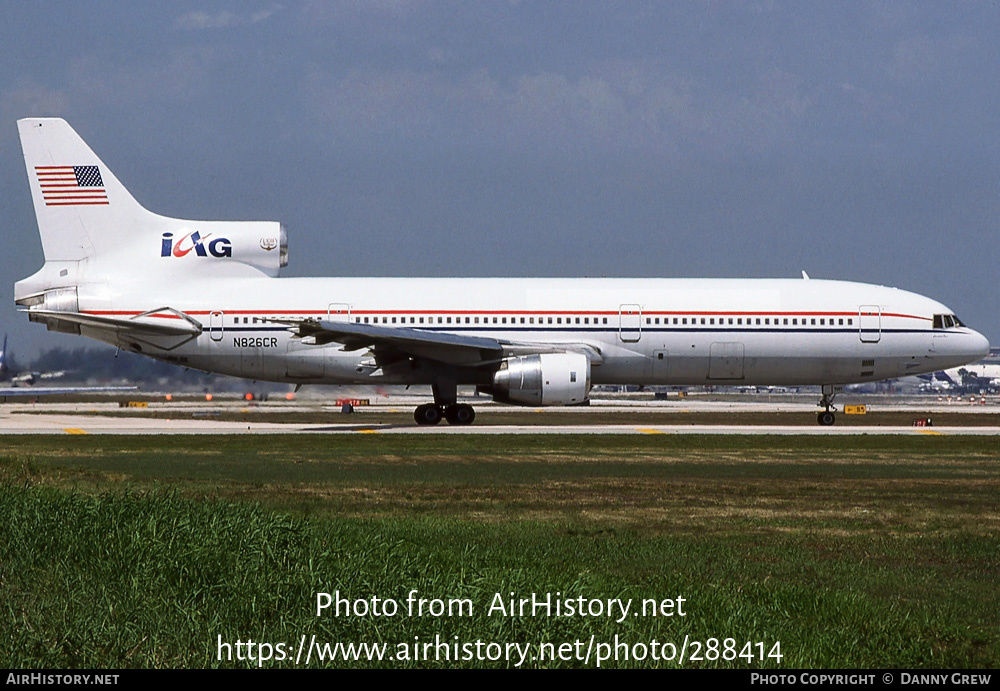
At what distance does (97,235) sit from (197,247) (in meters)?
3.10

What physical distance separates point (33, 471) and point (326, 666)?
1233 centimetres

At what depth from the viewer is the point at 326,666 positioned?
690cm

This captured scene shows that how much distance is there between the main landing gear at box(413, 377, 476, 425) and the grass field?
1613 cm

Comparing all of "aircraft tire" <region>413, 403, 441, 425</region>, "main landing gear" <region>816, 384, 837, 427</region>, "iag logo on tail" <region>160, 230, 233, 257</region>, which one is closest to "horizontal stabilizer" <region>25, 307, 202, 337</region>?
"iag logo on tail" <region>160, 230, 233, 257</region>

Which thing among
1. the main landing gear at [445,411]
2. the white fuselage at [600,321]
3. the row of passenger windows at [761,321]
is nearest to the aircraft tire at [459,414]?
the main landing gear at [445,411]

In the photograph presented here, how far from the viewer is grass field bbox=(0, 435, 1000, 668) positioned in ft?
24.2

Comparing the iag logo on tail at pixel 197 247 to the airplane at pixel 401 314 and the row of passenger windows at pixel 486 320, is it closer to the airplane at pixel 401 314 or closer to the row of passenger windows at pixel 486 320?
the airplane at pixel 401 314

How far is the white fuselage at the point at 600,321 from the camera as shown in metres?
34.9

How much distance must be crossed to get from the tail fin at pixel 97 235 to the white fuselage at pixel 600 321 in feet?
2.27

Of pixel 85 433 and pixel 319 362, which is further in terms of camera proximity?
pixel 319 362

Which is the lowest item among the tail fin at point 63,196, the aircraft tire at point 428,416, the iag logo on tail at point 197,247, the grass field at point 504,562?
the grass field at point 504,562

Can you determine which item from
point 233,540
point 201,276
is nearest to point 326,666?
point 233,540

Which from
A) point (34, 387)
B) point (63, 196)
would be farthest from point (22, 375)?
point (63, 196)

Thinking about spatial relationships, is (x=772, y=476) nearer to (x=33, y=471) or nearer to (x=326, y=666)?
(x=33, y=471)
